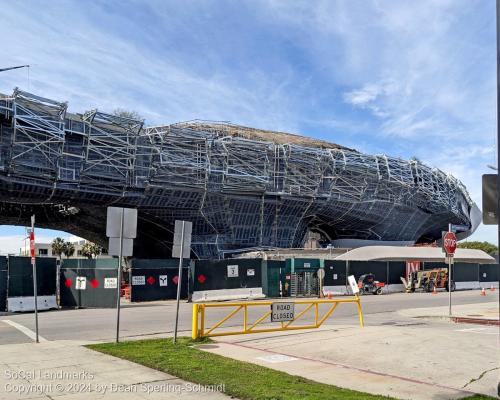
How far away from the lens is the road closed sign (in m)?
13.9

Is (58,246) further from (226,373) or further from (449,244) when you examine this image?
(226,373)

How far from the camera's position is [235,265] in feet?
105

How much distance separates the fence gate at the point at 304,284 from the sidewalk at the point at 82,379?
24791mm

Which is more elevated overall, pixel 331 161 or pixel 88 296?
pixel 331 161

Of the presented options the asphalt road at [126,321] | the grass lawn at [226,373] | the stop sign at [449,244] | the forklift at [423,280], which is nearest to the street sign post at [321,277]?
the asphalt road at [126,321]

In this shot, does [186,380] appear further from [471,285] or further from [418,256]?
[418,256]

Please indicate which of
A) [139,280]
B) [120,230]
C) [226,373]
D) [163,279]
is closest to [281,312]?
[120,230]

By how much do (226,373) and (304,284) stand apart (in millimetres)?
27463

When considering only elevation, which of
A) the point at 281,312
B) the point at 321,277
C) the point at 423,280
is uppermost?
the point at 321,277

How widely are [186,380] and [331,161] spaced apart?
6220cm

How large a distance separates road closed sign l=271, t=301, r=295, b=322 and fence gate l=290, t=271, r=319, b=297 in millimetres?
20863

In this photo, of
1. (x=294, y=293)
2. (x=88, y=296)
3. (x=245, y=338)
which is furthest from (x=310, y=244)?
(x=245, y=338)

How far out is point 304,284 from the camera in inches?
1405

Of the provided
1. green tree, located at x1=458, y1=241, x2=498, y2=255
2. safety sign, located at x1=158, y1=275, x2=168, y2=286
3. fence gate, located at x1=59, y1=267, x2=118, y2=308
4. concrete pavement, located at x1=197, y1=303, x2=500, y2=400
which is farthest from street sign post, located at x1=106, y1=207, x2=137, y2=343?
green tree, located at x1=458, y1=241, x2=498, y2=255
